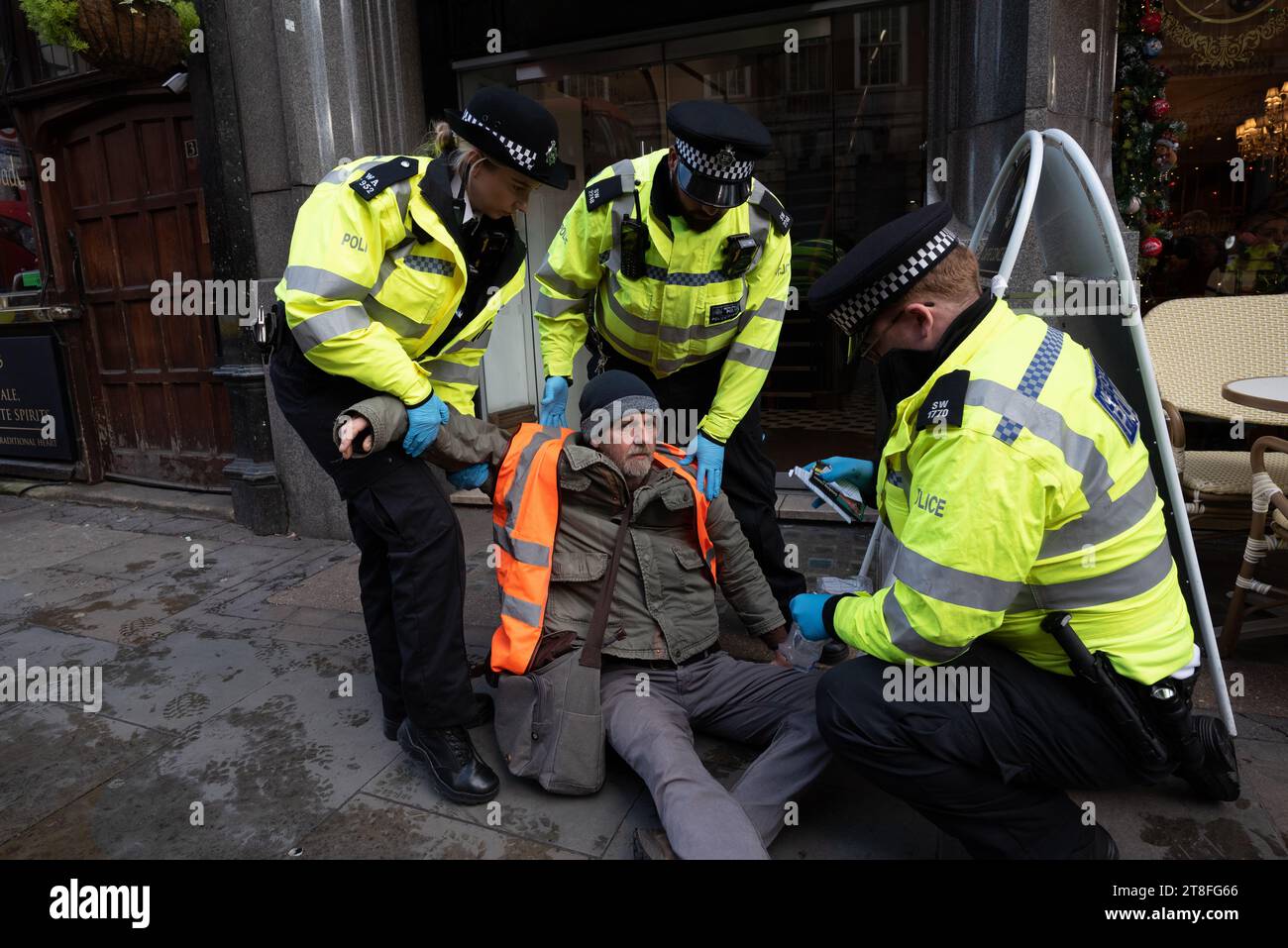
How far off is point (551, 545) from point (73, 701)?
77.4 inches

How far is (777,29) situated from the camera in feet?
15.2

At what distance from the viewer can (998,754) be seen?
5.88ft

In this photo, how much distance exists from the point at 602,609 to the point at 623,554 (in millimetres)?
192

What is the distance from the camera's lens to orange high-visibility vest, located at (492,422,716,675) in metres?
2.44

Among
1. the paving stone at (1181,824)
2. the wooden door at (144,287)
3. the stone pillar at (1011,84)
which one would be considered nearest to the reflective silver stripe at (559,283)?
the stone pillar at (1011,84)

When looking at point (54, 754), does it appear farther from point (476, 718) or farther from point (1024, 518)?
point (1024, 518)

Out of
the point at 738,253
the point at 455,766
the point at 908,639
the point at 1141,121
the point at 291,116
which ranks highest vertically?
the point at 291,116

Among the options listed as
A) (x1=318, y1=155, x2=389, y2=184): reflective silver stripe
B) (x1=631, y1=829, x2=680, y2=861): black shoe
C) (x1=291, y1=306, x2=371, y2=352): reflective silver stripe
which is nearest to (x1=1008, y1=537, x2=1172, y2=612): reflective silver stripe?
(x1=631, y1=829, x2=680, y2=861): black shoe

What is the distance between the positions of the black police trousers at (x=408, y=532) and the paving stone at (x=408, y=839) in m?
→ 0.26

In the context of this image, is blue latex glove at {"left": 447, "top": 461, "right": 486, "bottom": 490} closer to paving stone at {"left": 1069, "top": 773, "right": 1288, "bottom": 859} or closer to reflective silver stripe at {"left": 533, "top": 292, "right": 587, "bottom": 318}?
reflective silver stripe at {"left": 533, "top": 292, "right": 587, "bottom": 318}

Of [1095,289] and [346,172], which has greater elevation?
[346,172]

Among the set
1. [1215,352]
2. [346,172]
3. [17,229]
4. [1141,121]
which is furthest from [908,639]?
[17,229]

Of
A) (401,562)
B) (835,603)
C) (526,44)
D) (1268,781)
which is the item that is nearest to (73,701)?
(401,562)

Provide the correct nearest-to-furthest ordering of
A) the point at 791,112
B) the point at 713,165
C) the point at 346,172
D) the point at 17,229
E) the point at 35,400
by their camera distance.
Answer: the point at 346,172 < the point at 713,165 < the point at 791,112 < the point at 35,400 < the point at 17,229
